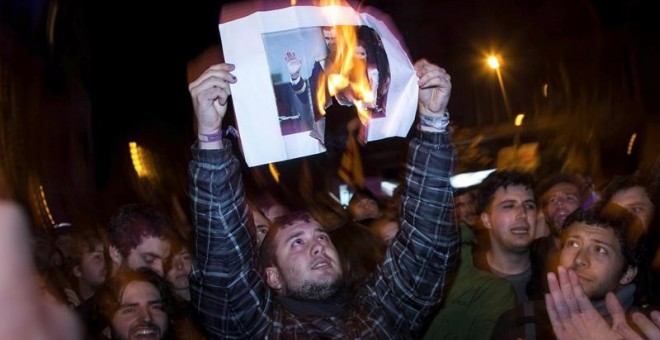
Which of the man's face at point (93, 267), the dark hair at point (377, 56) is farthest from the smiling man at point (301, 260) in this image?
the man's face at point (93, 267)

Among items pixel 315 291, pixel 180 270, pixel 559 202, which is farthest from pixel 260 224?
pixel 559 202

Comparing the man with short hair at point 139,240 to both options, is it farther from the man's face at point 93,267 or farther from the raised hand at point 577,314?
the raised hand at point 577,314

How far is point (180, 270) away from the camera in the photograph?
13.0 feet

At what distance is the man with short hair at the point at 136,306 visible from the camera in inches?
126

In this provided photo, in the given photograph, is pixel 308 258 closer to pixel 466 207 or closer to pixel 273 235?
pixel 273 235

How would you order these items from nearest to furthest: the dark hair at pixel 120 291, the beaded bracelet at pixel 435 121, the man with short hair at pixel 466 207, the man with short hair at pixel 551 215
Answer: the beaded bracelet at pixel 435 121 < the dark hair at pixel 120 291 < the man with short hair at pixel 551 215 < the man with short hair at pixel 466 207

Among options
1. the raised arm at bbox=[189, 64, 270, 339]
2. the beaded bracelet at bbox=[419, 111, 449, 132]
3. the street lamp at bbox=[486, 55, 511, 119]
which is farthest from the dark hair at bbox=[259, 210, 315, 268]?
the street lamp at bbox=[486, 55, 511, 119]

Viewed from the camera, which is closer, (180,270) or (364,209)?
(180,270)

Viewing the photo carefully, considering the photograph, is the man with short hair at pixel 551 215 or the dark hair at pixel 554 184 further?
the dark hair at pixel 554 184

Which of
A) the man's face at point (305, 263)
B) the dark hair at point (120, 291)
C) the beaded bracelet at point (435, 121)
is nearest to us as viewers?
the beaded bracelet at point (435, 121)

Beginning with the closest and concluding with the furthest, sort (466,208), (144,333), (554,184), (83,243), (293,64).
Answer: (293,64) < (144,333) < (554,184) < (83,243) < (466,208)

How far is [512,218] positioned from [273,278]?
60.8 inches

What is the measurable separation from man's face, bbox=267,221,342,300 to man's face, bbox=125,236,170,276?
1061 millimetres

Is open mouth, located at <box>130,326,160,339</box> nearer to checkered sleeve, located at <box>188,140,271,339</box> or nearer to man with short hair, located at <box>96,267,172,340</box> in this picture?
man with short hair, located at <box>96,267,172,340</box>
